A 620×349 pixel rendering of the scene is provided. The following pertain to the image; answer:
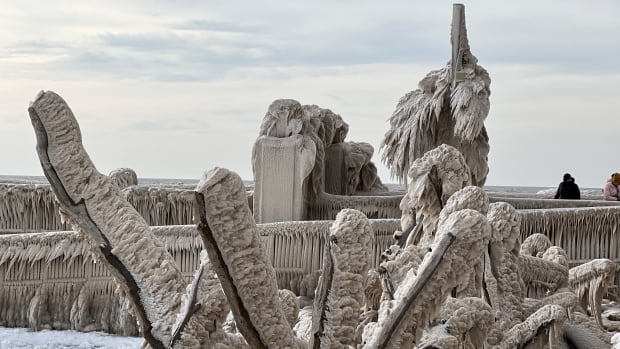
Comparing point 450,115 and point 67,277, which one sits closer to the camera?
point 67,277

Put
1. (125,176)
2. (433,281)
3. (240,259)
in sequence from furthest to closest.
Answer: (125,176) < (433,281) < (240,259)

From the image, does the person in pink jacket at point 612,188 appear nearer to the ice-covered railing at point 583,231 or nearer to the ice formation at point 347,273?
the ice-covered railing at point 583,231

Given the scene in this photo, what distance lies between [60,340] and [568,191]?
5753 mm

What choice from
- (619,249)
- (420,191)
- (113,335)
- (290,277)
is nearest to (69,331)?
(113,335)

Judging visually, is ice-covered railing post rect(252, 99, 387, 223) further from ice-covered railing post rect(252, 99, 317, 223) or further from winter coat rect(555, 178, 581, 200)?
winter coat rect(555, 178, 581, 200)

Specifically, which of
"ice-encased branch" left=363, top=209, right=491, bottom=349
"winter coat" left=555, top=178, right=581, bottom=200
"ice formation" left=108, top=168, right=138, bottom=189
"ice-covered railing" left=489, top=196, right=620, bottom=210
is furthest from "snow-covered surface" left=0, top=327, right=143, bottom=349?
"ice-encased branch" left=363, top=209, right=491, bottom=349

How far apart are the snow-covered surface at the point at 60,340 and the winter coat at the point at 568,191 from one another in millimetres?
5091

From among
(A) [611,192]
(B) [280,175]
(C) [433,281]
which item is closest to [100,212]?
(C) [433,281]

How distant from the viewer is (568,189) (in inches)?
524

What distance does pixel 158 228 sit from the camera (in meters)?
9.88

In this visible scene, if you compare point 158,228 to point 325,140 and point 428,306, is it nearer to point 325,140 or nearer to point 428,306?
point 325,140

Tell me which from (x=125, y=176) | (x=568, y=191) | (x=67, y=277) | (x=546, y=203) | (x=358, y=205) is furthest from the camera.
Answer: (x=568, y=191)

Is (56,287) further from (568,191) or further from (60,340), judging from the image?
(568,191)

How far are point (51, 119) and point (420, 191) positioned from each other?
2.05 meters
